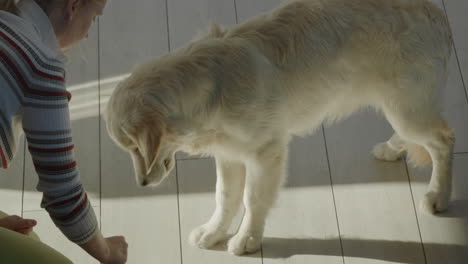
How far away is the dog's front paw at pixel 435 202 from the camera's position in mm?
2215

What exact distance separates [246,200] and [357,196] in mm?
Result: 543

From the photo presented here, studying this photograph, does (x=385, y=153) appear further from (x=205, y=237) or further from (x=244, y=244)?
(x=205, y=237)

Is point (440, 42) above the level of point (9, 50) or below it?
below

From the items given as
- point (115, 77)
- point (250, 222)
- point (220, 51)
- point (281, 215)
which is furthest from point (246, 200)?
point (115, 77)

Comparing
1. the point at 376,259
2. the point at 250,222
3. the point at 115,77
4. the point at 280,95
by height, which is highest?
the point at 280,95

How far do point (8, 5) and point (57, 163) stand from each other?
0.40 m

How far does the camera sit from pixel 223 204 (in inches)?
85.2

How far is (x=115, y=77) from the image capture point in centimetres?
273

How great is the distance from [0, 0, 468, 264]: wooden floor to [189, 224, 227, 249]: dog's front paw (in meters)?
0.03

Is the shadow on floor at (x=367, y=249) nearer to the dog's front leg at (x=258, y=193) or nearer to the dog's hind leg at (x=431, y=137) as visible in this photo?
the dog's front leg at (x=258, y=193)

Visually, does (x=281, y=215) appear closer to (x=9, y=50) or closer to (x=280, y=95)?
(x=280, y=95)

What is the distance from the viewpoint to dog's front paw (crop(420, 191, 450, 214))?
7.27 feet

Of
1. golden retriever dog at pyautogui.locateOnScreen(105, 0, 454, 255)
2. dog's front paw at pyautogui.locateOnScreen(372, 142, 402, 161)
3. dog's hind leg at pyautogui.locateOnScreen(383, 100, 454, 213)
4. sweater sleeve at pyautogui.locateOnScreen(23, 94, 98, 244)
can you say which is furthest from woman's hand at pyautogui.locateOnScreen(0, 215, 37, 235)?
dog's front paw at pyautogui.locateOnScreen(372, 142, 402, 161)

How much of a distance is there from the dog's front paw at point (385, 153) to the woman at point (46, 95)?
1.40 meters
